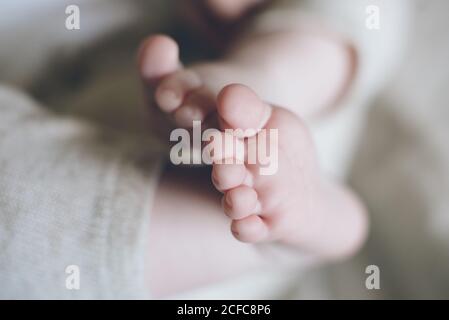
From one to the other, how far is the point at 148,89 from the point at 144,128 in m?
0.13

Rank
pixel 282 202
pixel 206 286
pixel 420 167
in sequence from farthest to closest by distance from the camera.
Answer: pixel 420 167
pixel 206 286
pixel 282 202

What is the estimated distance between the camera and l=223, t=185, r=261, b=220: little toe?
0.35 metres

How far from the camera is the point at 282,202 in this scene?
39 cm

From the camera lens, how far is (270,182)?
371 mm

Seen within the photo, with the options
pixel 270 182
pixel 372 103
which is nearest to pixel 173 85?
pixel 270 182

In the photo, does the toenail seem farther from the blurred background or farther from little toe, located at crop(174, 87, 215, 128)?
the blurred background

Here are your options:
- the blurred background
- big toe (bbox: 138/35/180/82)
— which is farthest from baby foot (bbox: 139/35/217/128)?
the blurred background

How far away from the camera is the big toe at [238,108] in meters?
0.36

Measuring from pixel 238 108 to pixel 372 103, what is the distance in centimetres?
37

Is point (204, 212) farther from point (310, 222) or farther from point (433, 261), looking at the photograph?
point (433, 261)

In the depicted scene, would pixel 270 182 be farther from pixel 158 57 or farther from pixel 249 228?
pixel 158 57

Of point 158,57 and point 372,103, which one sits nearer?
point 158,57

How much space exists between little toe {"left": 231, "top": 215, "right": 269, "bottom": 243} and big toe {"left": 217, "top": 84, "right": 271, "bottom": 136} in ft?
0.20
